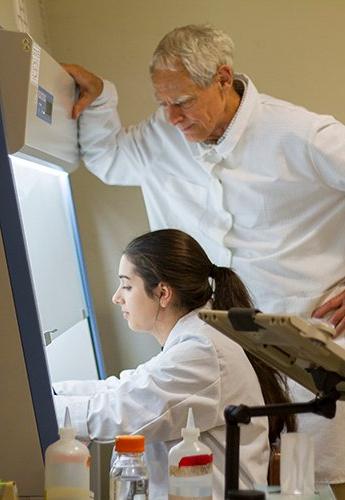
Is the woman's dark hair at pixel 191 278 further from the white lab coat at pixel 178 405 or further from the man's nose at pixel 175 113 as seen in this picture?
the man's nose at pixel 175 113

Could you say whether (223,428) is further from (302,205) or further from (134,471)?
(302,205)

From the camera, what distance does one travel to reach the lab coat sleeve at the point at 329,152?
250 cm

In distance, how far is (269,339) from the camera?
4.16ft

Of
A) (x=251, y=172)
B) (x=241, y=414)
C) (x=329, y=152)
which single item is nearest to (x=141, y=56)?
(x=251, y=172)

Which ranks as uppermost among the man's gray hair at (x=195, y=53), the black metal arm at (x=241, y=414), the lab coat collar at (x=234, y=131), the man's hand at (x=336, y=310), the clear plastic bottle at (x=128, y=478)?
the man's gray hair at (x=195, y=53)

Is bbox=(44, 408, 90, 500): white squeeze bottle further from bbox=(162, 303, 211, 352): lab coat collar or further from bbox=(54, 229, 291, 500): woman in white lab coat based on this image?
bbox=(162, 303, 211, 352): lab coat collar

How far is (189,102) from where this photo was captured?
252 cm

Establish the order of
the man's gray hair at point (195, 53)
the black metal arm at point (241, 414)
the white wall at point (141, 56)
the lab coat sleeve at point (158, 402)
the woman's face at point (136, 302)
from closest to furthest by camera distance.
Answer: the black metal arm at point (241, 414)
the lab coat sleeve at point (158, 402)
the woman's face at point (136, 302)
the man's gray hair at point (195, 53)
the white wall at point (141, 56)

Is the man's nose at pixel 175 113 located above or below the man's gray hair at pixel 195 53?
below

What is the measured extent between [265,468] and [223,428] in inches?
5.6

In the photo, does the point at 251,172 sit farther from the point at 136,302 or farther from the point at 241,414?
the point at 241,414

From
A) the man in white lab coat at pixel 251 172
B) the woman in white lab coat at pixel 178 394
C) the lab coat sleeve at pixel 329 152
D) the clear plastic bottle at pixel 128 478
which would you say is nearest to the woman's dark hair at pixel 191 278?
the woman in white lab coat at pixel 178 394

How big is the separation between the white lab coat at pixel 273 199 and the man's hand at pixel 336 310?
0.17ft

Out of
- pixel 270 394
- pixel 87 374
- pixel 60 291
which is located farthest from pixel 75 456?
pixel 87 374
